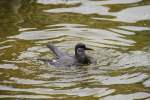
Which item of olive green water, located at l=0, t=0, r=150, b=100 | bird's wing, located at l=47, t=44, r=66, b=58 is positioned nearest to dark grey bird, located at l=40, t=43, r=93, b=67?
bird's wing, located at l=47, t=44, r=66, b=58

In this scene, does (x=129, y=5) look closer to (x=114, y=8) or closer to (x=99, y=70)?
(x=114, y=8)

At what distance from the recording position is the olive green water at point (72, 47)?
11.2 metres

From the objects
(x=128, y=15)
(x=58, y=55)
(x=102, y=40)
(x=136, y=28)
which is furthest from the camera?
(x=128, y=15)

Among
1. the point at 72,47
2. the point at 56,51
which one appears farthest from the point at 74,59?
the point at 72,47

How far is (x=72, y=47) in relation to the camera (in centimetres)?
1407

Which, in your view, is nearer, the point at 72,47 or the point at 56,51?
the point at 56,51

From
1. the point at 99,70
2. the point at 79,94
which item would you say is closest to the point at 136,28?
the point at 99,70

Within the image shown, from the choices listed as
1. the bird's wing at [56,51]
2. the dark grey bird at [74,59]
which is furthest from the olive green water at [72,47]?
the bird's wing at [56,51]

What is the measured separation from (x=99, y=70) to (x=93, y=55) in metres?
1.17

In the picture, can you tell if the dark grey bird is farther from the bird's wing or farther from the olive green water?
the olive green water

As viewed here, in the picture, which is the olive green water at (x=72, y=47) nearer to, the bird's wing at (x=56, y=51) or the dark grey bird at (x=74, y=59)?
the dark grey bird at (x=74, y=59)

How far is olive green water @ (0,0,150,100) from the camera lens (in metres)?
11.2

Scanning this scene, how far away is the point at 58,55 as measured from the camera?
1312cm

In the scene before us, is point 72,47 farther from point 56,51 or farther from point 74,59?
point 74,59
